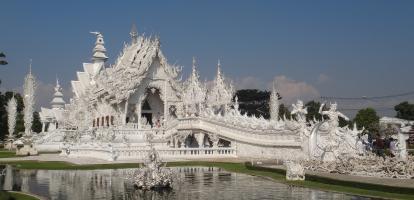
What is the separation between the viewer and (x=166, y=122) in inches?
1735

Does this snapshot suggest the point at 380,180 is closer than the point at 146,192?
No

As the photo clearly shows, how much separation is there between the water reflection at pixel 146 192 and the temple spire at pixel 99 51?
39183 mm

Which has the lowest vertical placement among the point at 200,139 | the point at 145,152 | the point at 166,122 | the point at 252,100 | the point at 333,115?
the point at 145,152

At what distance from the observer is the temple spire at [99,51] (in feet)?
203

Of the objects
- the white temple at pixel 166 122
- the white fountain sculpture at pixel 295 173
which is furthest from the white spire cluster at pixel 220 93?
the white fountain sculpture at pixel 295 173

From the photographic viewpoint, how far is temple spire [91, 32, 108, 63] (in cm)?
6199

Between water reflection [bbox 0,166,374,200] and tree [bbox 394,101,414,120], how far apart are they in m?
56.7

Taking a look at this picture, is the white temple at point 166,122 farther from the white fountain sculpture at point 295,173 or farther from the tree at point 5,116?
the tree at point 5,116

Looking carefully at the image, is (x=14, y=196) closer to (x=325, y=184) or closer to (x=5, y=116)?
(x=325, y=184)

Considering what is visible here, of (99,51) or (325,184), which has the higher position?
(99,51)

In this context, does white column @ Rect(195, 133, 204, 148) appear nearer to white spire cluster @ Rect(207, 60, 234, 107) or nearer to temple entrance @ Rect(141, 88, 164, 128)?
white spire cluster @ Rect(207, 60, 234, 107)

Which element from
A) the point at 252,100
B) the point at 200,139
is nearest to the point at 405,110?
the point at 252,100

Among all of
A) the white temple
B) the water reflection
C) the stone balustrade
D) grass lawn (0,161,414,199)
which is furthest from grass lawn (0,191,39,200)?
the stone balustrade

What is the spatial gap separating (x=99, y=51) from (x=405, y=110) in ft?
141
